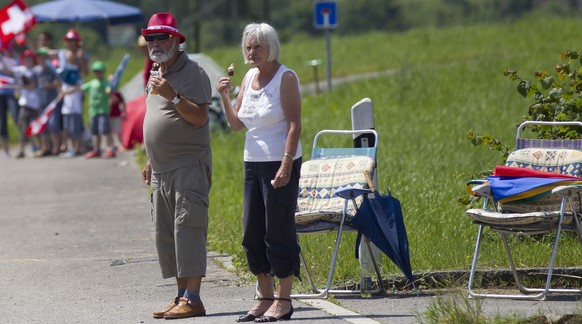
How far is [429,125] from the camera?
61.8ft

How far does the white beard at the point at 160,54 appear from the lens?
782 centimetres

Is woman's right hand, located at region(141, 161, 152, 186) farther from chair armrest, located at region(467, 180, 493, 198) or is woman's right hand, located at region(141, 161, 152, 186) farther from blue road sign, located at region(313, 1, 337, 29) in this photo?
blue road sign, located at region(313, 1, 337, 29)

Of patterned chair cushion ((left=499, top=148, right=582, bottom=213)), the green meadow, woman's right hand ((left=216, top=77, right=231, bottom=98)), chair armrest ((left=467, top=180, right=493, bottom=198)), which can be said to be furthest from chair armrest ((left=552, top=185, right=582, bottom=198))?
woman's right hand ((left=216, top=77, right=231, bottom=98))

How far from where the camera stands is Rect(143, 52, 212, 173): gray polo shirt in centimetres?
788

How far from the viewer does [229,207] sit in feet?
40.2

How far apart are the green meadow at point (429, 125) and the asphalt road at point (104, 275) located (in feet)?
2.22

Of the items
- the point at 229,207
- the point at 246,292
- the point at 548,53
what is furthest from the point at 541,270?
the point at 548,53

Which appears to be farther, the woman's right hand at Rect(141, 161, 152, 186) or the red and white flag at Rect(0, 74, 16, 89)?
the red and white flag at Rect(0, 74, 16, 89)

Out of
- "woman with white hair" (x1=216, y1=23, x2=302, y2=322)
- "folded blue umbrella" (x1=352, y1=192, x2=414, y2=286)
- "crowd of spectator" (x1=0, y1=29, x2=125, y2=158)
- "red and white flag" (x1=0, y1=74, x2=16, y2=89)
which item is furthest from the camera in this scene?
"red and white flag" (x1=0, y1=74, x2=16, y2=89)

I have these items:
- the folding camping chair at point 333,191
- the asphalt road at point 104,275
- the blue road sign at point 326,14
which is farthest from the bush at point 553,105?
the blue road sign at point 326,14

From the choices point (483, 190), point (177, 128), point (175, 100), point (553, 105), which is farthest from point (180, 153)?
point (553, 105)

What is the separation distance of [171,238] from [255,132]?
0.93 meters

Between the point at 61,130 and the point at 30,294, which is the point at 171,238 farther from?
the point at 61,130

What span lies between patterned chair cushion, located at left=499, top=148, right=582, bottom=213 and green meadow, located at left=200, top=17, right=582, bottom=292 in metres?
0.63
